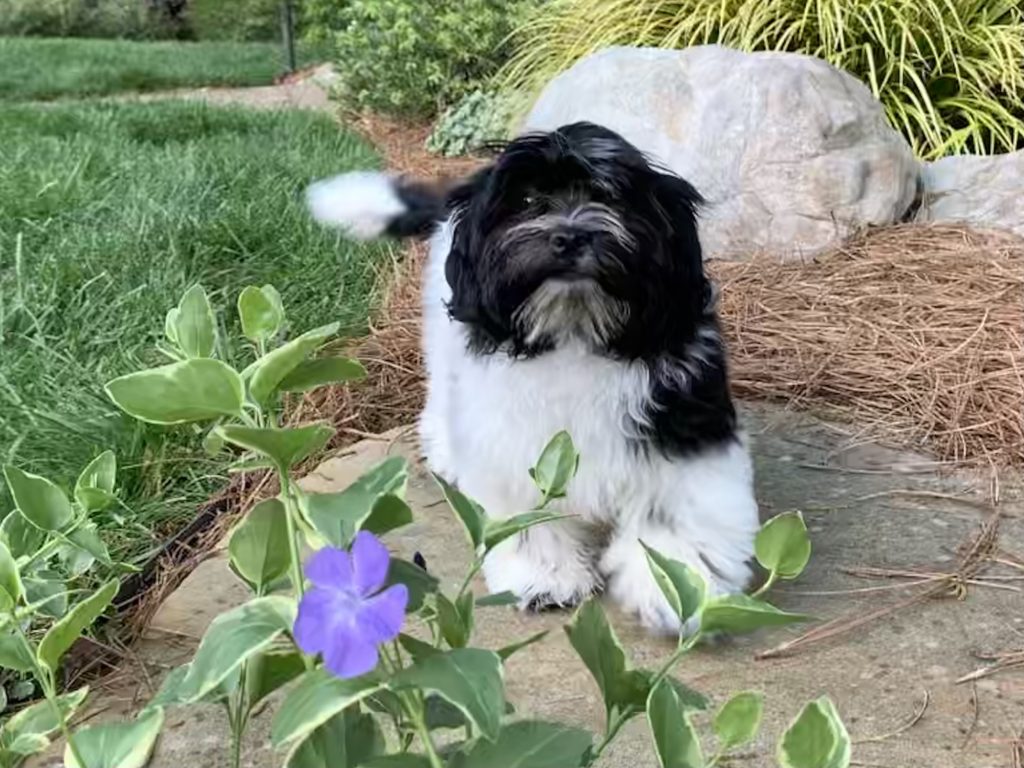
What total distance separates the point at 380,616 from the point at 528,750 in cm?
26

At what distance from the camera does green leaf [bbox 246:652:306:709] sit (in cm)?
105

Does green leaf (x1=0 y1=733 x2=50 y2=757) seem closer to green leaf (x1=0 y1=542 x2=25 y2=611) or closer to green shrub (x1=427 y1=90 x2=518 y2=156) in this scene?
green leaf (x1=0 y1=542 x2=25 y2=611)

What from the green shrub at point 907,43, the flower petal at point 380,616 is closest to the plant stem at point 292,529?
the flower petal at point 380,616

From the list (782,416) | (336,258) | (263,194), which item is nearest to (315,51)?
(263,194)

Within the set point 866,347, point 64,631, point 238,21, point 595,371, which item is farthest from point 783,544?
point 238,21

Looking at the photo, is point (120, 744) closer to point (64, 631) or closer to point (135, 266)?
point (64, 631)

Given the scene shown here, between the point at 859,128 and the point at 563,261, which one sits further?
the point at 859,128

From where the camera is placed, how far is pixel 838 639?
2295 mm

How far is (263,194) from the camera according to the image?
5.57 m

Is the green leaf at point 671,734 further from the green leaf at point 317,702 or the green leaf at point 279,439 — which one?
the green leaf at point 279,439

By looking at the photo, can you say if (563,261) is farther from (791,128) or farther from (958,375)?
(791,128)

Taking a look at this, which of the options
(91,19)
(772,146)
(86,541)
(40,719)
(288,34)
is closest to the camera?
(40,719)

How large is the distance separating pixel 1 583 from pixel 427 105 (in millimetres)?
7648

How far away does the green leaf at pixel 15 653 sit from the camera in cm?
118
